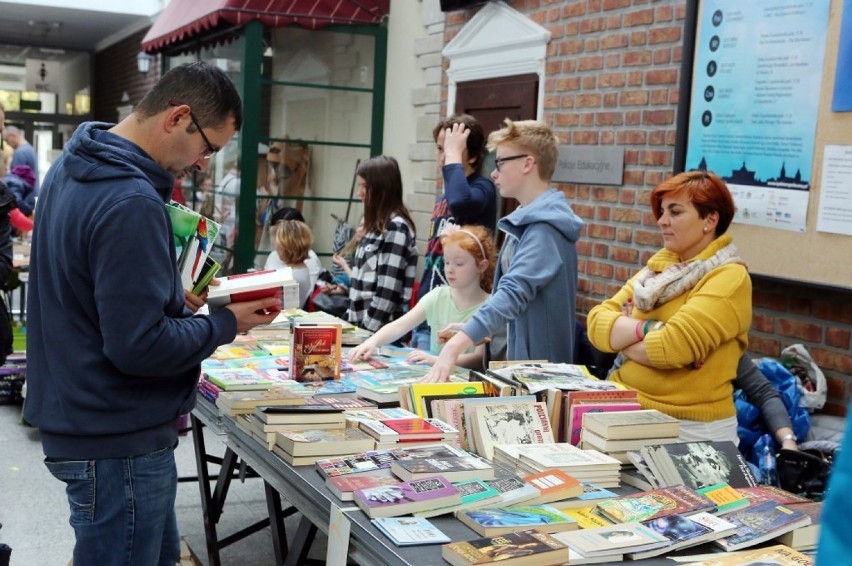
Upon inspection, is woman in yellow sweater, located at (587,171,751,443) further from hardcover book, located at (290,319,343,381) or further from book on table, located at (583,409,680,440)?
hardcover book, located at (290,319,343,381)

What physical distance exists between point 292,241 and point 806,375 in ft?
11.1

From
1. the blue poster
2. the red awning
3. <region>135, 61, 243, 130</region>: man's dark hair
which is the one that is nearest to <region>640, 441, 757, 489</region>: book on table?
<region>135, 61, 243, 130</region>: man's dark hair

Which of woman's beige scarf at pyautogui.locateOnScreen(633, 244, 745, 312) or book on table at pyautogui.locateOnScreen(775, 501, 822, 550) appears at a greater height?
woman's beige scarf at pyautogui.locateOnScreen(633, 244, 745, 312)

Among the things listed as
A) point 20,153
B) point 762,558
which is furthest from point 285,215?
point 20,153

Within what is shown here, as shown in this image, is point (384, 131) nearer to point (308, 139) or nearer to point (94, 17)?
point (308, 139)

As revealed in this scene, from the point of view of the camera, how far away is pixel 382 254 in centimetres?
520

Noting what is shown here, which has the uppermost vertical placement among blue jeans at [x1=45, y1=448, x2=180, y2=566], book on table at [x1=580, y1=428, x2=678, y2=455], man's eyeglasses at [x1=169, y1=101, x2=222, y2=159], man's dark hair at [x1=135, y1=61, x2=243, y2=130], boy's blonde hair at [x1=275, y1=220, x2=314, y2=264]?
man's dark hair at [x1=135, y1=61, x2=243, y2=130]

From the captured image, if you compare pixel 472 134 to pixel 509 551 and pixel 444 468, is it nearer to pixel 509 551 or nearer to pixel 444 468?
pixel 444 468

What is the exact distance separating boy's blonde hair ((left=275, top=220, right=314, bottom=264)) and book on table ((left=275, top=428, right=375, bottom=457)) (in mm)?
3430

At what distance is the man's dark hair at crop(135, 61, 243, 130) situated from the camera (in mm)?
2201

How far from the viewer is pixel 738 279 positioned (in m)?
3.10

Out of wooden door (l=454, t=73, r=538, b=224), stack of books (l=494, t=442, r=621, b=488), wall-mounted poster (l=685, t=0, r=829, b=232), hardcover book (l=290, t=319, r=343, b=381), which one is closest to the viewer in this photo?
stack of books (l=494, t=442, r=621, b=488)

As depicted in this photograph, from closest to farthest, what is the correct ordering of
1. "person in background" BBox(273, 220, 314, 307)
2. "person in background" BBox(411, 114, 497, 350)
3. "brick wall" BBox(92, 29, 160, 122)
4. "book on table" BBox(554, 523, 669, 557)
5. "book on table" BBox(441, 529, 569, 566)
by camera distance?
1. "book on table" BBox(441, 529, 569, 566)
2. "book on table" BBox(554, 523, 669, 557)
3. "person in background" BBox(411, 114, 497, 350)
4. "person in background" BBox(273, 220, 314, 307)
5. "brick wall" BBox(92, 29, 160, 122)

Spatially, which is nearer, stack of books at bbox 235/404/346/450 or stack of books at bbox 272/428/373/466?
stack of books at bbox 272/428/373/466
